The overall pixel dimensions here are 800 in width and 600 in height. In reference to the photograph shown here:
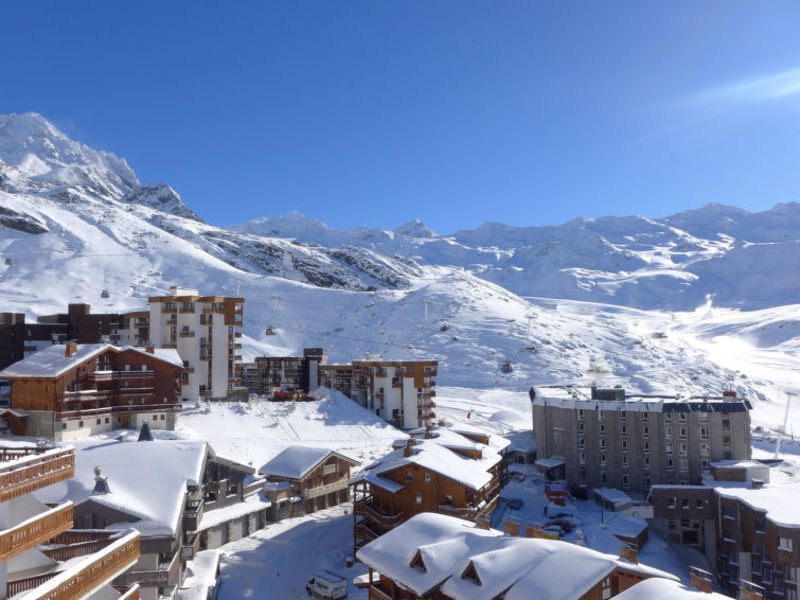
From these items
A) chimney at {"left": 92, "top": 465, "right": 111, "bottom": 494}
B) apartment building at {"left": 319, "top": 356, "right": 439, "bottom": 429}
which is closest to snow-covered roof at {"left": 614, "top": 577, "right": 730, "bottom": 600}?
chimney at {"left": 92, "top": 465, "right": 111, "bottom": 494}

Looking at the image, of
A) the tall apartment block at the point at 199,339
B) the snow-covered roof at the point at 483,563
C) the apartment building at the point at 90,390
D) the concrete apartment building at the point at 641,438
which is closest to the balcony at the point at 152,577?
the snow-covered roof at the point at 483,563

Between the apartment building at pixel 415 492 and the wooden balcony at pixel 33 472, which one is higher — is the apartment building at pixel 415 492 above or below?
below

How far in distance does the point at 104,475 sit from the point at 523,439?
4722 centimetres

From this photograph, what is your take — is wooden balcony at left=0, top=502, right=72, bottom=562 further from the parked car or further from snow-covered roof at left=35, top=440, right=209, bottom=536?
the parked car

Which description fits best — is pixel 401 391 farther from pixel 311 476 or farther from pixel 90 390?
pixel 90 390

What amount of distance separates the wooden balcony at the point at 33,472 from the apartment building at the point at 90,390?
101 ft

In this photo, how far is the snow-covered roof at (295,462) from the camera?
39500 mm

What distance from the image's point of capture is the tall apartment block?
58938 millimetres

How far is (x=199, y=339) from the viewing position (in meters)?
59.6

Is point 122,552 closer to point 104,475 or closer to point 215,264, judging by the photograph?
point 104,475

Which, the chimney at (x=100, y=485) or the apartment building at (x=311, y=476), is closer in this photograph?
the chimney at (x=100, y=485)

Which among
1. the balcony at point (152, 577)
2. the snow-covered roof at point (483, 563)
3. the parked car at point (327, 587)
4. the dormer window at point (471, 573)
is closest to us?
the snow-covered roof at point (483, 563)

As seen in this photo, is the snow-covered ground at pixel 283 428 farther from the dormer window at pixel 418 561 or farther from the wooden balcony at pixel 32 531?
the wooden balcony at pixel 32 531

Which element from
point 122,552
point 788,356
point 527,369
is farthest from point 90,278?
point 788,356
